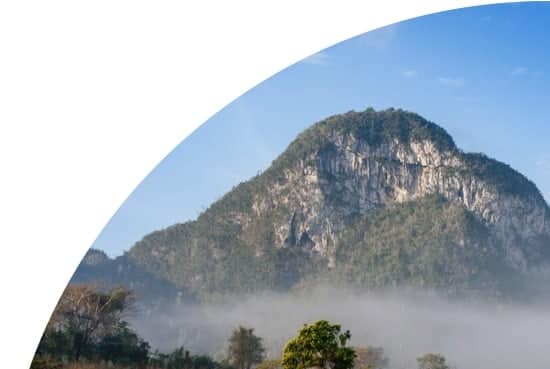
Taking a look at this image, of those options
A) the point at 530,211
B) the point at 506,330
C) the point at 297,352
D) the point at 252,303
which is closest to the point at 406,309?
the point at 506,330

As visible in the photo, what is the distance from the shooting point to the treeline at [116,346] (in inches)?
505

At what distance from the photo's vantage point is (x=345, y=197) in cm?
6694

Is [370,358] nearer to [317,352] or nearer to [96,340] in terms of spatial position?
[96,340]

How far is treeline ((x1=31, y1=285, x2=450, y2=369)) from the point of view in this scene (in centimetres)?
1283

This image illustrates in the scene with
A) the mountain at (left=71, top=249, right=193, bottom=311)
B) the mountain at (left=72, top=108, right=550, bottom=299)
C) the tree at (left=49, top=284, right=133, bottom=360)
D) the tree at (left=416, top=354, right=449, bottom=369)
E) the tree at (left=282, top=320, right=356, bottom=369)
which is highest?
the mountain at (left=72, top=108, right=550, bottom=299)

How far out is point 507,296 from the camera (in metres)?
57.0

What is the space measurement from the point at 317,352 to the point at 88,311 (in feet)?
36.2

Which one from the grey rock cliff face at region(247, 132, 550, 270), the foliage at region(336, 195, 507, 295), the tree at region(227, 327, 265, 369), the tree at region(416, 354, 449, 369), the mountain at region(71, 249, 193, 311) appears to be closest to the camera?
the tree at region(227, 327, 265, 369)

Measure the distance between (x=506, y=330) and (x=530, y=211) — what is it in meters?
15.5

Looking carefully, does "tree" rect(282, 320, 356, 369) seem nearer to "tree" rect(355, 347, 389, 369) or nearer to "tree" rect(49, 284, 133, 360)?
"tree" rect(49, 284, 133, 360)

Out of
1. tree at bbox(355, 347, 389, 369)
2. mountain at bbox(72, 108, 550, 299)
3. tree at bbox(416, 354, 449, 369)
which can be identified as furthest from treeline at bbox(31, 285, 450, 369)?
mountain at bbox(72, 108, 550, 299)

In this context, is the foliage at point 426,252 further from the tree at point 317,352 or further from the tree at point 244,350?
the tree at point 317,352

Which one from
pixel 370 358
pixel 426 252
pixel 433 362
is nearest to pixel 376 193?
pixel 426 252

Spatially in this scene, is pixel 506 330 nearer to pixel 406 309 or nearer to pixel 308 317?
pixel 406 309
